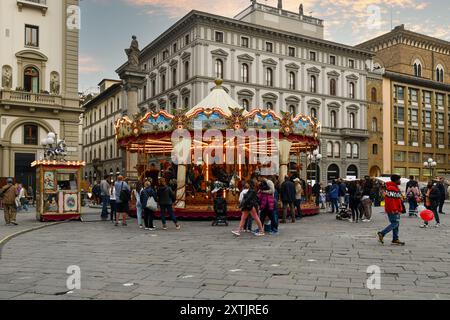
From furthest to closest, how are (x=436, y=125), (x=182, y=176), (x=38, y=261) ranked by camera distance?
1. (x=436, y=125)
2. (x=182, y=176)
3. (x=38, y=261)

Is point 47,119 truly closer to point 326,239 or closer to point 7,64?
point 7,64

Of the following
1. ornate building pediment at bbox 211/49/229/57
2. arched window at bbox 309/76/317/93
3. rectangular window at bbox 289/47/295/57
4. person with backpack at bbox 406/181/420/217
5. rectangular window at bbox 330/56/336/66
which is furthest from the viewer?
rectangular window at bbox 330/56/336/66

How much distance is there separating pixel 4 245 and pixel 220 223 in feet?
21.5

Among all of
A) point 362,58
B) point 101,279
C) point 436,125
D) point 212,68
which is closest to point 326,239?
point 101,279

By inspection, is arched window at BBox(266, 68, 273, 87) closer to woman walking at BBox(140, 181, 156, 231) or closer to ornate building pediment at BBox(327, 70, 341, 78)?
ornate building pediment at BBox(327, 70, 341, 78)

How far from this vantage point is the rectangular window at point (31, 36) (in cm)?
2948

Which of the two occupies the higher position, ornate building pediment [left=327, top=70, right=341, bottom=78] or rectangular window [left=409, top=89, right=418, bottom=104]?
ornate building pediment [left=327, top=70, right=341, bottom=78]

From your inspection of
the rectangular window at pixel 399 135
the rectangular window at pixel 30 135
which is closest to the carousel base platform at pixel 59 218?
the rectangular window at pixel 30 135

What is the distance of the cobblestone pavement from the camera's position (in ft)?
19.6

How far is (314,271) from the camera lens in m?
7.23

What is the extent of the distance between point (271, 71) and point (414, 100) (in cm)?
1985

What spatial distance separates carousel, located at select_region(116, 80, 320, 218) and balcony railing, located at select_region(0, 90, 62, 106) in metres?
10.8

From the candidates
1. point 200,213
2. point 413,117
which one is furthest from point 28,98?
point 413,117

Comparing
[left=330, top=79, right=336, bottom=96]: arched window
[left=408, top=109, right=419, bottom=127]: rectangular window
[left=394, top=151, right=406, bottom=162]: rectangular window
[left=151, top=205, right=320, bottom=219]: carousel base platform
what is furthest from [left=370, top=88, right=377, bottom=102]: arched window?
[left=151, top=205, right=320, bottom=219]: carousel base platform
